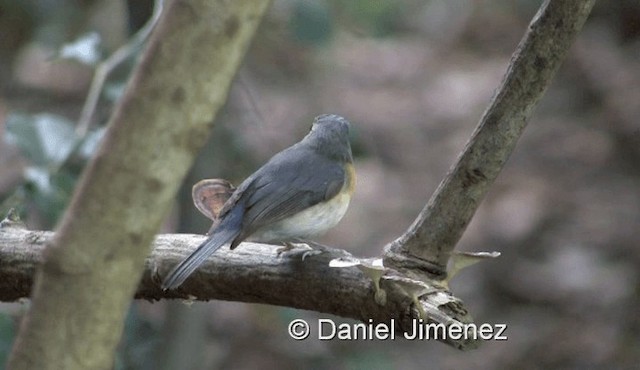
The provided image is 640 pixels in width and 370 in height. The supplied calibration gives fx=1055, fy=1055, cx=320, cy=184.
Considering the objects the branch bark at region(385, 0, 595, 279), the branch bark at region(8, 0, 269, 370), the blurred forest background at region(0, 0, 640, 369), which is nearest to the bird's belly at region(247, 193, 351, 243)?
the branch bark at region(385, 0, 595, 279)

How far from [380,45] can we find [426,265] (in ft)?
13.8

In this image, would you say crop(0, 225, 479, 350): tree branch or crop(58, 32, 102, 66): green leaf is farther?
crop(58, 32, 102, 66): green leaf

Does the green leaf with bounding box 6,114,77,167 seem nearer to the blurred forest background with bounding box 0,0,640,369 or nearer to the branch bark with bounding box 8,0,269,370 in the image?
the blurred forest background with bounding box 0,0,640,369

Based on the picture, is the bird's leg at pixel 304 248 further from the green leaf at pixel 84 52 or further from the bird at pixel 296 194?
the green leaf at pixel 84 52

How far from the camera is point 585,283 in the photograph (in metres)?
4.45

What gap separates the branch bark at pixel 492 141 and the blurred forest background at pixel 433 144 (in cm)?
122

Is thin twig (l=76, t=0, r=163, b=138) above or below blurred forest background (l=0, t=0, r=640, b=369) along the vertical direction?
below

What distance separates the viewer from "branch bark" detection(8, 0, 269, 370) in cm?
108

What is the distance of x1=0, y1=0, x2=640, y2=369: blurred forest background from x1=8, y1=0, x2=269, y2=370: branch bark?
186 centimetres

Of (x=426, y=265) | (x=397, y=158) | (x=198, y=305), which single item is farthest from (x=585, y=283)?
(x=426, y=265)

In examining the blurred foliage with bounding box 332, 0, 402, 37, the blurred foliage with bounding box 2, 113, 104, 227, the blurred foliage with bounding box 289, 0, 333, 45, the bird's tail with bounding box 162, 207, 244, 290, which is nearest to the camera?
the bird's tail with bounding box 162, 207, 244, 290

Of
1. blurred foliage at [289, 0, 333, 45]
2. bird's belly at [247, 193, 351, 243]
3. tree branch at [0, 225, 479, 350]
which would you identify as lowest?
tree branch at [0, 225, 479, 350]

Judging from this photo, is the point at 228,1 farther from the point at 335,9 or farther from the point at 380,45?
the point at 380,45

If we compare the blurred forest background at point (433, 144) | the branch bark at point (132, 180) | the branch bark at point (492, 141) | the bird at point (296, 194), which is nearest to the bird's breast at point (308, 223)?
the bird at point (296, 194)
